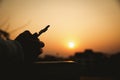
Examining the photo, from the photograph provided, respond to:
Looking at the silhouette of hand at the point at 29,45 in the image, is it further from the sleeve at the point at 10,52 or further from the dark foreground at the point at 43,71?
the sleeve at the point at 10,52

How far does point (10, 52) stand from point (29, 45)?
0.76 metres

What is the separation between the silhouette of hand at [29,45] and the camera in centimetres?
412

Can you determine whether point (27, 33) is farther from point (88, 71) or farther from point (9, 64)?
point (88, 71)

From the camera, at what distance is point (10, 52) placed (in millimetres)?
3381

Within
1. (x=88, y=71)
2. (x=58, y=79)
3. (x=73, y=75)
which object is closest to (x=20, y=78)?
(x=58, y=79)

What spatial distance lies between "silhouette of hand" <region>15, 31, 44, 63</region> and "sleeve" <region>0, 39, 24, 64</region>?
47 cm

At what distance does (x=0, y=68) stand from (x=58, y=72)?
4.32ft

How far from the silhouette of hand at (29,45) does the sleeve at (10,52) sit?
1.53 ft

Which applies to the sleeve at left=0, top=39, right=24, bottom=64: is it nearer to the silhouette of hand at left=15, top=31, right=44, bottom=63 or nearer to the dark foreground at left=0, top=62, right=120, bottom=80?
the dark foreground at left=0, top=62, right=120, bottom=80

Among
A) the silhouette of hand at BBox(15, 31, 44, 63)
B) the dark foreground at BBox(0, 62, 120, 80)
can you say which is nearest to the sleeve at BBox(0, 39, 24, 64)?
the dark foreground at BBox(0, 62, 120, 80)

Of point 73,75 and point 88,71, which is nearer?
point 73,75

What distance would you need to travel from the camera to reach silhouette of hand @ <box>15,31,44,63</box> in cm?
412

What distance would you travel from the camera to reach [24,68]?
411cm

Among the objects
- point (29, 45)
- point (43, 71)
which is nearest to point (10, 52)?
point (29, 45)
